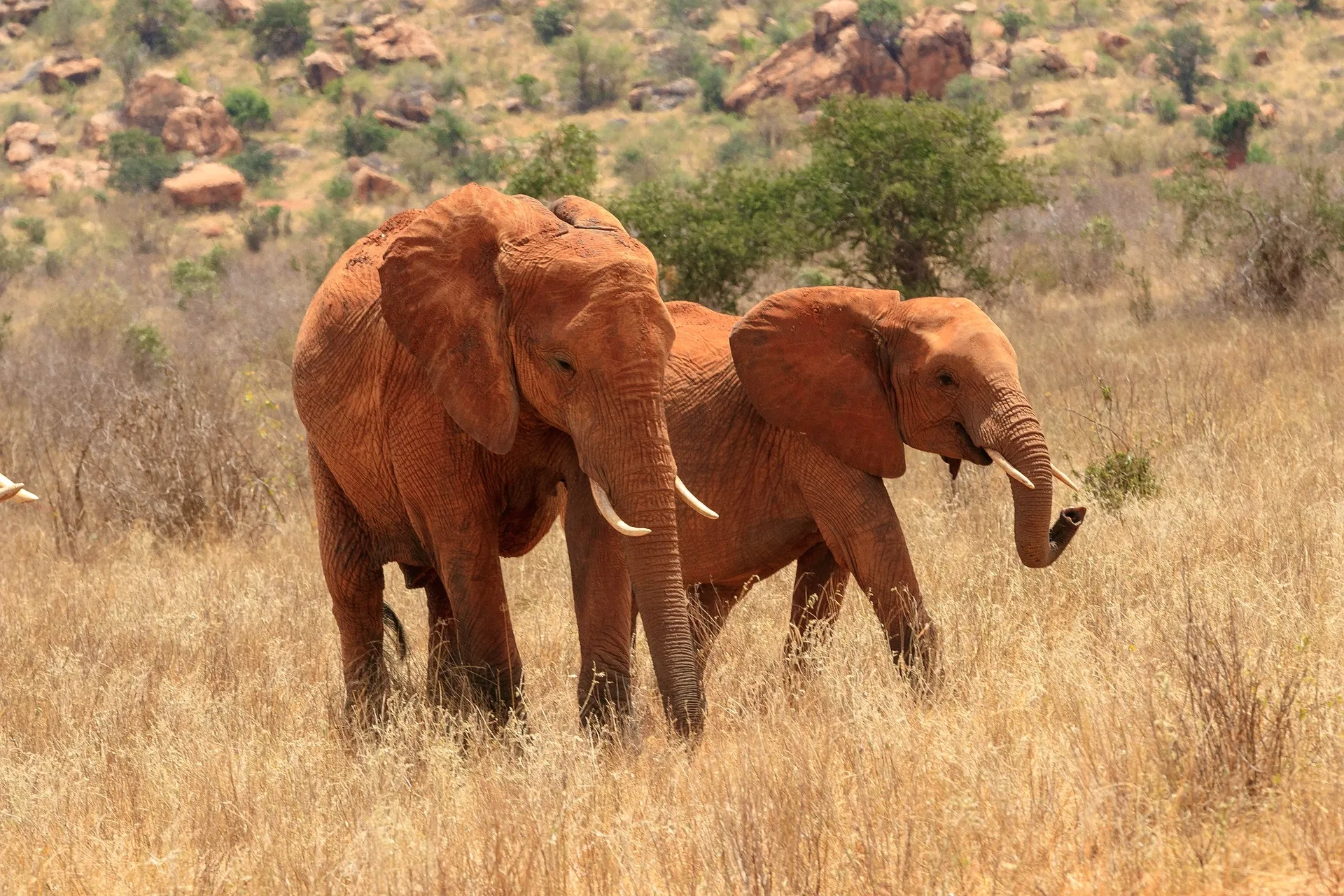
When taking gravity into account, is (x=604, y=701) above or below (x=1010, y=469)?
below

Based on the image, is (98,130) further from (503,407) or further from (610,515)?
(610,515)

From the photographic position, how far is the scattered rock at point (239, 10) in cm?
5322

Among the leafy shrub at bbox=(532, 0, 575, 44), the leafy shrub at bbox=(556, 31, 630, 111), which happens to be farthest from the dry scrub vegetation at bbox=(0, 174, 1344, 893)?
the leafy shrub at bbox=(532, 0, 575, 44)

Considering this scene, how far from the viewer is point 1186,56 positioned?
4494 cm

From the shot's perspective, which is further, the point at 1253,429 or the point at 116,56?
the point at 116,56

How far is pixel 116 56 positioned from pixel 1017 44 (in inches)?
1068

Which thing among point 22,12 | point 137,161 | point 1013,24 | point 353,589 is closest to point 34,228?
point 137,161

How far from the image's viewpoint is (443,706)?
6.05 metres

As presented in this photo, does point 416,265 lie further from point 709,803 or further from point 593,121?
point 593,121

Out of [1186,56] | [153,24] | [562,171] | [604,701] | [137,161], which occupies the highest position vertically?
[604,701]

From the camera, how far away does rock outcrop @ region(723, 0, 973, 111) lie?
151 ft

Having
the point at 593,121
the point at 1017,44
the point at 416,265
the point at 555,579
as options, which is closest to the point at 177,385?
the point at 555,579

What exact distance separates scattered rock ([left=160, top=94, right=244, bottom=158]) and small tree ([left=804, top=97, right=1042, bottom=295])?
101ft

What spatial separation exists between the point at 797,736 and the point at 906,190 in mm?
11307
